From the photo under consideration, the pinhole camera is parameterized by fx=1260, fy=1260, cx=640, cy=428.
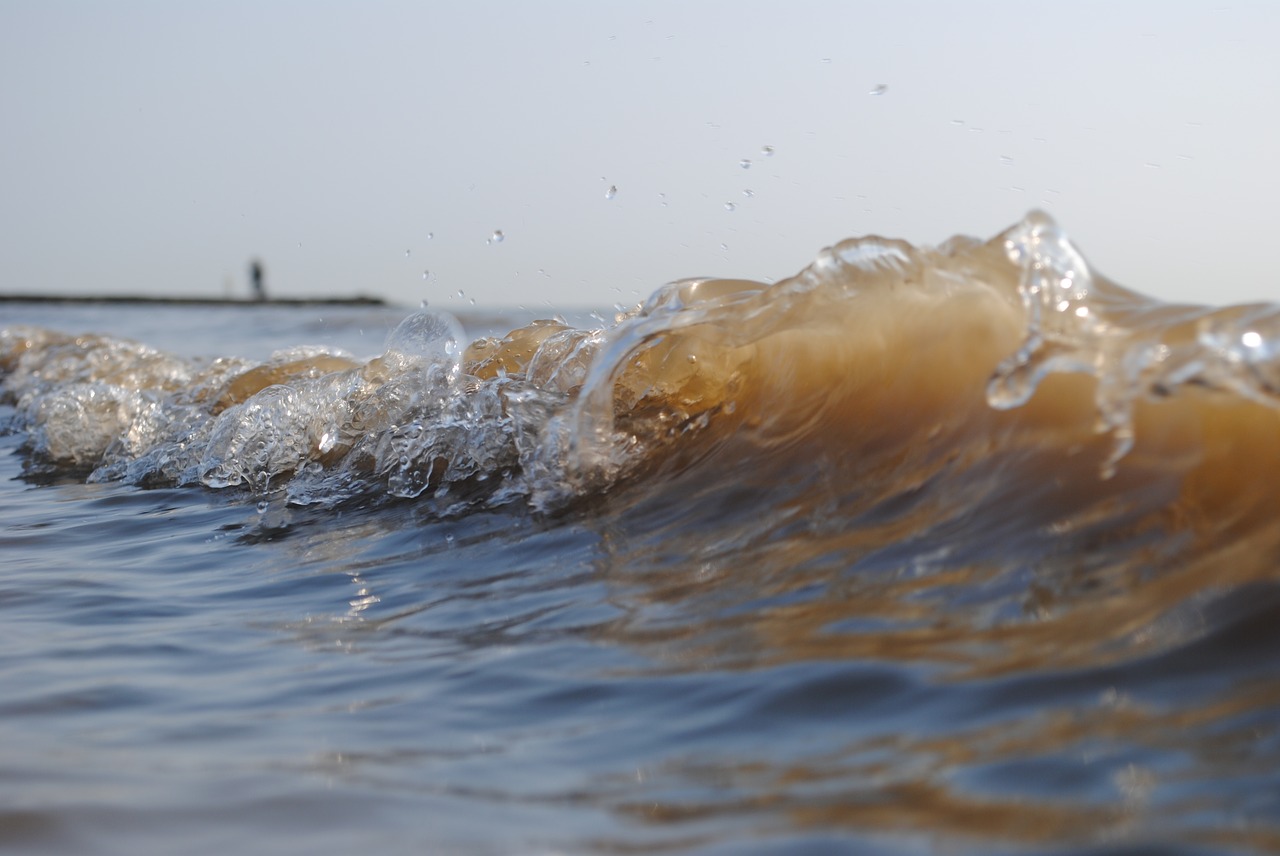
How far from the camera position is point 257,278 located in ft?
152

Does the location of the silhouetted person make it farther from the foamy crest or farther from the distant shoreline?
the foamy crest

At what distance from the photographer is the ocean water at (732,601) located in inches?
63.1

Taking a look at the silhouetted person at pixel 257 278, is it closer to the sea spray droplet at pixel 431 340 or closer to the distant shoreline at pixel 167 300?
the distant shoreline at pixel 167 300

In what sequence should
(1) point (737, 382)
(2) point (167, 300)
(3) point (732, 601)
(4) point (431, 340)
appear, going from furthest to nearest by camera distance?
(2) point (167, 300), (4) point (431, 340), (1) point (737, 382), (3) point (732, 601)

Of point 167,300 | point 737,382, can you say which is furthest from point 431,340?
point 167,300

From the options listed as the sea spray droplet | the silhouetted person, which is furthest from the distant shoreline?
the sea spray droplet

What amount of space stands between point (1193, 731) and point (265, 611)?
6.64ft

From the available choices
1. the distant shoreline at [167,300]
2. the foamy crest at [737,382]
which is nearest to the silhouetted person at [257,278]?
the distant shoreline at [167,300]

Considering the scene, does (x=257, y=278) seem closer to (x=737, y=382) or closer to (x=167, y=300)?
(x=167, y=300)

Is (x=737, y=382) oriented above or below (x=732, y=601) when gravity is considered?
above

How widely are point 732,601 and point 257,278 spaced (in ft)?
152

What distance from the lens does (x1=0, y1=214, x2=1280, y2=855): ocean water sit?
1.60 m

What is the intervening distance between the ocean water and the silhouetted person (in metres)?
43.4

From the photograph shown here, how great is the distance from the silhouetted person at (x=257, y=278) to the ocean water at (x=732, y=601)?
43405 mm
